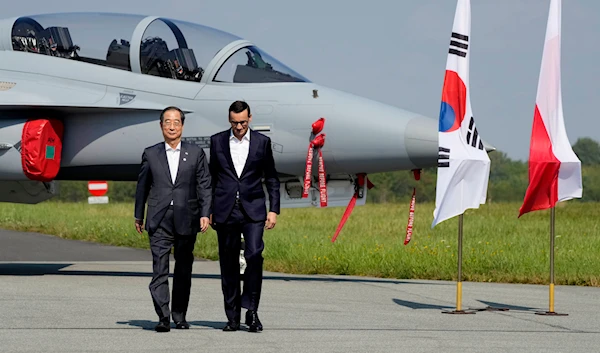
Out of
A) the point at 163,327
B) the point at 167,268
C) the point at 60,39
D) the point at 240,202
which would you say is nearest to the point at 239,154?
the point at 240,202

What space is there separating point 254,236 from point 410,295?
3676 millimetres

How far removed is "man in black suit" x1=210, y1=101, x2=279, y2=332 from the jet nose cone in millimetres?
3504

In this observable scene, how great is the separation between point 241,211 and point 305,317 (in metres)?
1.30

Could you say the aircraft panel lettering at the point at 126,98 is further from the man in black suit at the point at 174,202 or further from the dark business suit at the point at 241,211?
the dark business suit at the point at 241,211

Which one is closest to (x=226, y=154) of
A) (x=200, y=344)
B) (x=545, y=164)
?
(x=200, y=344)

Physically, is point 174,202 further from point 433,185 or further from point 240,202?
point 433,185

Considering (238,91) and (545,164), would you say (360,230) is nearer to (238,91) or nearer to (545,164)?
(238,91)

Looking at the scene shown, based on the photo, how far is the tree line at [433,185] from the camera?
65.9m

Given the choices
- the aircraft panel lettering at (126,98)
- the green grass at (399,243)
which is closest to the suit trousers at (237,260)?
the aircraft panel lettering at (126,98)

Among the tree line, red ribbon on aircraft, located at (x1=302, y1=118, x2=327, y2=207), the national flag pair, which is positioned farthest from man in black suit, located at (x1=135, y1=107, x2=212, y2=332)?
the tree line

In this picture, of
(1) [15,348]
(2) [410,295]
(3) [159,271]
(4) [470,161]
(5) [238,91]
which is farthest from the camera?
(5) [238,91]

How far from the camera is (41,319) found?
9023 millimetres

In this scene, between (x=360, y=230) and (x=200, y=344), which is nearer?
→ (x=200, y=344)

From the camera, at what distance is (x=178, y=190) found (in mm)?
8766
